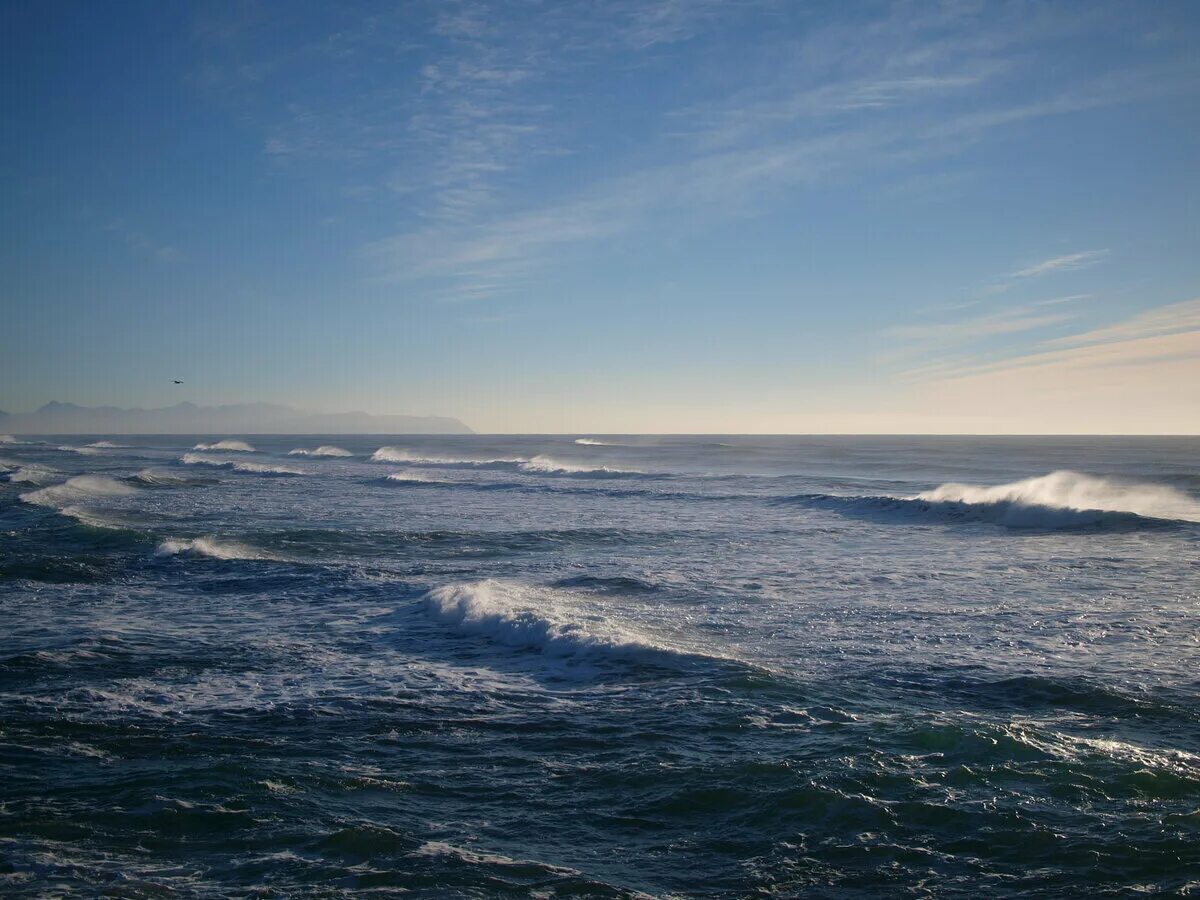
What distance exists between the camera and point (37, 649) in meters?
11.2

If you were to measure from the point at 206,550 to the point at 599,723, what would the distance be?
1591cm

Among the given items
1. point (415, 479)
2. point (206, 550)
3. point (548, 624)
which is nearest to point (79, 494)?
point (415, 479)

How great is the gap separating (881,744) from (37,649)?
1140 centimetres

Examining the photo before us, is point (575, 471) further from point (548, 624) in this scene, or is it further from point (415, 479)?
point (548, 624)

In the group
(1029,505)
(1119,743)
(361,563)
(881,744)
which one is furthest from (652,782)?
(1029,505)

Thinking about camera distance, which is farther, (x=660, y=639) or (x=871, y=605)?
(x=871, y=605)

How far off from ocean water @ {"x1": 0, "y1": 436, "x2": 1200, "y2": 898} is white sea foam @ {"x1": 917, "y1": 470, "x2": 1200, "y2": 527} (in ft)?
23.1

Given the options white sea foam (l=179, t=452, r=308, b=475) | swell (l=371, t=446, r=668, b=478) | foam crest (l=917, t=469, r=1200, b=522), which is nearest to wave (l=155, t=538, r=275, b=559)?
foam crest (l=917, t=469, r=1200, b=522)

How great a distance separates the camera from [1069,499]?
30422mm

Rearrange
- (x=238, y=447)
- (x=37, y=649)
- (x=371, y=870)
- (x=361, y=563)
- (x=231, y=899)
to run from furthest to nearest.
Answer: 1. (x=238, y=447)
2. (x=361, y=563)
3. (x=37, y=649)
4. (x=371, y=870)
5. (x=231, y=899)

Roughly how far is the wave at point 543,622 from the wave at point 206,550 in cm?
784

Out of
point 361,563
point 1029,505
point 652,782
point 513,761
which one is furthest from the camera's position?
point 1029,505

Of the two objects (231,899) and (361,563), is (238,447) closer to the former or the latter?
(361,563)

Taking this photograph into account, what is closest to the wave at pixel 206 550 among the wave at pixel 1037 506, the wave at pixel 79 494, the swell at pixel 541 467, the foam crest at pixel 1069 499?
the wave at pixel 79 494
